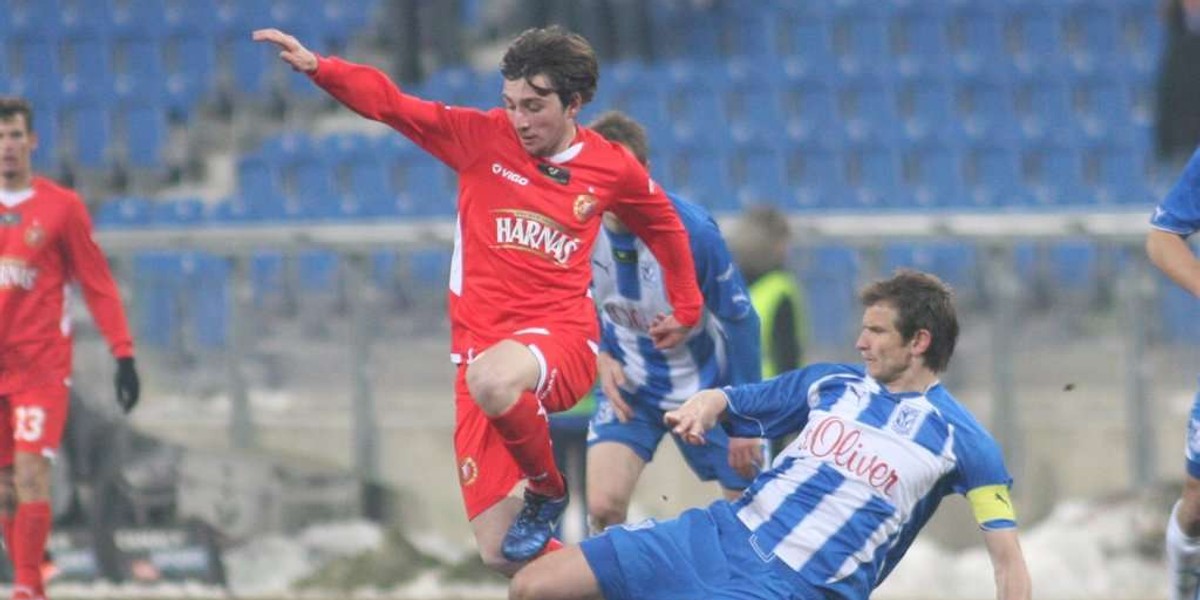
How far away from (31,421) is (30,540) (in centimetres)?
49

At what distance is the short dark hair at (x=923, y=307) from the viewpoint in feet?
18.4

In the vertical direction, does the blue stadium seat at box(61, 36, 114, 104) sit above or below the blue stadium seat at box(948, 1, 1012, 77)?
below

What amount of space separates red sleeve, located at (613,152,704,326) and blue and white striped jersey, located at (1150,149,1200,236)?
4.71 feet

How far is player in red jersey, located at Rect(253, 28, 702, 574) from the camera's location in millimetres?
Answer: 5949

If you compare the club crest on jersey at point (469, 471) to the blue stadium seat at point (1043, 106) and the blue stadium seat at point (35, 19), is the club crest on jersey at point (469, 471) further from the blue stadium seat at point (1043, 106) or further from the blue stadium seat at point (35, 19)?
the blue stadium seat at point (35, 19)

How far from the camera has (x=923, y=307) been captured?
5609 millimetres

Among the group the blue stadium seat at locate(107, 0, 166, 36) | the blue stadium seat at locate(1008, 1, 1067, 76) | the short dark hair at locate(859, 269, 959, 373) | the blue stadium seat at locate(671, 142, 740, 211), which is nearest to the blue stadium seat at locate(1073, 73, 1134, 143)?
the blue stadium seat at locate(1008, 1, 1067, 76)

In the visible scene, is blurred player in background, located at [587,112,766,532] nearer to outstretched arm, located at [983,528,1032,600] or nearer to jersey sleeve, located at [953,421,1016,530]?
jersey sleeve, located at [953,421,1016,530]

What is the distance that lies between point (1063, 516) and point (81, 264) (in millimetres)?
4809

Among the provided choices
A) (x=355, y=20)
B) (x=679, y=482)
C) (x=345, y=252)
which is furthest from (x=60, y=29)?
(x=679, y=482)

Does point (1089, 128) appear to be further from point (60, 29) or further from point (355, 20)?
point (60, 29)

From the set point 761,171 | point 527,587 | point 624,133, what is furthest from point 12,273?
point 761,171

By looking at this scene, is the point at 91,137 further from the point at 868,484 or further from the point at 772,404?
the point at 868,484

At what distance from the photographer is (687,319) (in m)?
6.76
